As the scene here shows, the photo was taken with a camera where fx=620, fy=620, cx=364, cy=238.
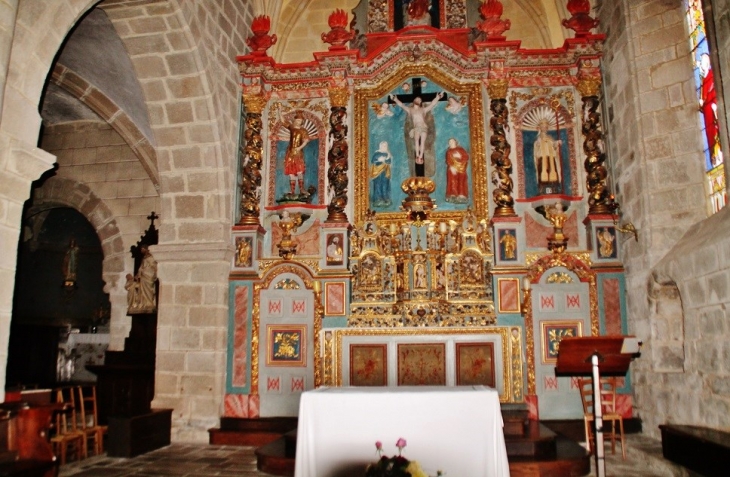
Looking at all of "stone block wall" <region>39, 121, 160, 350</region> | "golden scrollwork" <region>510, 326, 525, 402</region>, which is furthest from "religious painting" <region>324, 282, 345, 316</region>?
"stone block wall" <region>39, 121, 160, 350</region>

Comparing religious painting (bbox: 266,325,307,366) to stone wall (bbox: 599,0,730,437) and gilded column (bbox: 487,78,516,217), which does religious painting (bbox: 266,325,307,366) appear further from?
stone wall (bbox: 599,0,730,437)

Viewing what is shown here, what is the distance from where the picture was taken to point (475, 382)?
24.0 feet

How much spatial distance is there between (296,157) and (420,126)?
1716 mm

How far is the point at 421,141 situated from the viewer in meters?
8.28

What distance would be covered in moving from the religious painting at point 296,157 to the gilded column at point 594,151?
345 centimetres

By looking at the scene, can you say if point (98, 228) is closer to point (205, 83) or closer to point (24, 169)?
point (205, 83)

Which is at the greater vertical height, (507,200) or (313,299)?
(507,200)

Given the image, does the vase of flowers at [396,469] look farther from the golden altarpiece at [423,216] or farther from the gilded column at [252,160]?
the gilded column at [252,160]

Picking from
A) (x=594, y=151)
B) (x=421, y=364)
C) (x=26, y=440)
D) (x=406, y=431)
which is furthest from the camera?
(x=594, y=151)

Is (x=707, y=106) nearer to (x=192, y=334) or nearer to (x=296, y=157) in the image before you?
(x=296, y=157)

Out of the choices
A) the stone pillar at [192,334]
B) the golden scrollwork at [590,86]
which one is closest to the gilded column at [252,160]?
the stone pillar at [192,334]

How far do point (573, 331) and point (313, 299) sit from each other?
3.18 meters

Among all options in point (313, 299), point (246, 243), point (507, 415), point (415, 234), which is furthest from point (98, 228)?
point (507, 415)

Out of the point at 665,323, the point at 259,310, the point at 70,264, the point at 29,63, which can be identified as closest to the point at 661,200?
the point at 665,323
